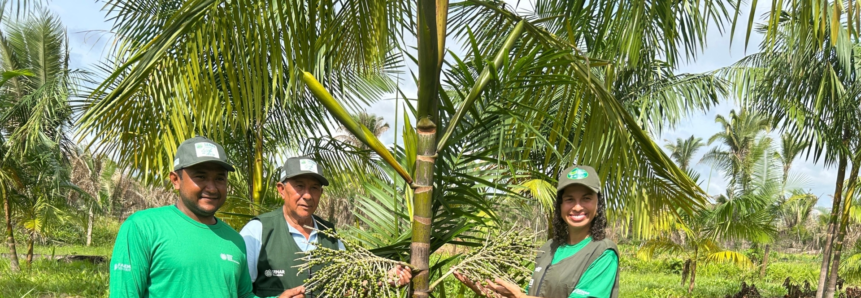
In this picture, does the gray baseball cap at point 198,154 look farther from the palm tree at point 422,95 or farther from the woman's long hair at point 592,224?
the woman's long hair at point 592,224

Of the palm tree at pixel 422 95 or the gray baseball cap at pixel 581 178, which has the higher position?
the palm tree at pixel 422 95

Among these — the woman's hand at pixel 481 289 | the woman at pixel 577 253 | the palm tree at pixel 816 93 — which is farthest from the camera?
the palm tree at pixel 816 93

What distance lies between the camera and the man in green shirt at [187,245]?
6.00 feet

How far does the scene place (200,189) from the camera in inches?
78.8

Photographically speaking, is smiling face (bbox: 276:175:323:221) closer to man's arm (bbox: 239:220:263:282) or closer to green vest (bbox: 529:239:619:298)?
man's arm (bbox: 239:220:263:282)

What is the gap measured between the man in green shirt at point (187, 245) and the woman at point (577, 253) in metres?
0.78

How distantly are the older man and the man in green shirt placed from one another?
0.58 feet

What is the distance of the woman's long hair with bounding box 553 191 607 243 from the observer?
2.33 m

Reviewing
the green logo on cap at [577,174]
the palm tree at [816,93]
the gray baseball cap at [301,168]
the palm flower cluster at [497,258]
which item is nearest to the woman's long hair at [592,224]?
the green logo on cap at [577,174]

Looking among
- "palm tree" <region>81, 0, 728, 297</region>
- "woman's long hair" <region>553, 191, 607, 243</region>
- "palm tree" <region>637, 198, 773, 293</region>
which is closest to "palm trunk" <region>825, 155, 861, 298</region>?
"palm tree" <region>637, 198, 773, 293</region>

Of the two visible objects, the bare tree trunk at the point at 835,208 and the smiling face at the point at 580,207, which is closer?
the smiling face at the point at 580,207

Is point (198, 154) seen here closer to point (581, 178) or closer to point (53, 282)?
point (581, 178)

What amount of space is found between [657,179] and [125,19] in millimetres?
4311

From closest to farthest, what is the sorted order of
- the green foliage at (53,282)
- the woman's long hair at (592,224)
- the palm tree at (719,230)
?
the woman's long hair at (592,224) < the green foliage at (53,282) < the palm tree at (719,230)
